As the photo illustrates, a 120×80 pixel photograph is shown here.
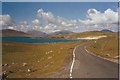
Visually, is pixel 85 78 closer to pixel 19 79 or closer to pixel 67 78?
pixel 67 78

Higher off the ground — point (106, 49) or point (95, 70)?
Result: point (106, 49)

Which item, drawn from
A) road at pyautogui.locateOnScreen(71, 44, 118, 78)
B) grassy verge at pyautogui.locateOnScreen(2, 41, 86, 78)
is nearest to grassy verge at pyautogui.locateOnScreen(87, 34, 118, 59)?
grassy verge at pyautogui.locateOnScreen(2, 41, 86, 78)

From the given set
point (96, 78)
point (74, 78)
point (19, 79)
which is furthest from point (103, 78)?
point (19, 79)

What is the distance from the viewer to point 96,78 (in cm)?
1925

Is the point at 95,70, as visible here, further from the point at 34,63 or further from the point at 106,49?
the point at 106,49

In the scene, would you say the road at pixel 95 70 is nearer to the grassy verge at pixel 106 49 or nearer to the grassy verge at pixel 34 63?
the grassy verge at pixel 34 63

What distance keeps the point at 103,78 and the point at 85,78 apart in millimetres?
1394

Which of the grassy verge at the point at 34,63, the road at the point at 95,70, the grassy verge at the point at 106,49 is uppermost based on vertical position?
the grassy verge at the point at 106,49

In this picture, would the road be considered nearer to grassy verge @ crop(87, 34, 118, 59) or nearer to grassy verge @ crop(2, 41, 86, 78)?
grassy verge @ crop(2, 41, 86, 78)

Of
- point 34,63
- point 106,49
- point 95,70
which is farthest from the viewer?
point 106,49

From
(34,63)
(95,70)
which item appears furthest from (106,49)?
(95,70)

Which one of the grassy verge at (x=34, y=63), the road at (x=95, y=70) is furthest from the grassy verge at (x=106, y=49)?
the road at (x=95, y=70)

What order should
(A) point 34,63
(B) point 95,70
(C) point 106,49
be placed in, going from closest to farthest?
(B) point 95,70 < (A) point 34,63 < (C) point 106,49

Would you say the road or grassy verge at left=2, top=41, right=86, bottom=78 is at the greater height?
the road
